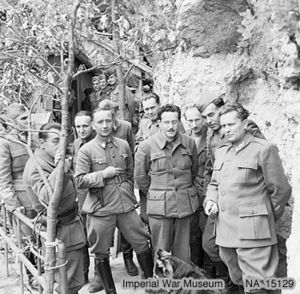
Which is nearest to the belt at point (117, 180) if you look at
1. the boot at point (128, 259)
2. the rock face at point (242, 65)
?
the boot at point (128, 259)

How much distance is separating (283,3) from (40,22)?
2.10 m

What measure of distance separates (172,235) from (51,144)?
1.67 meters

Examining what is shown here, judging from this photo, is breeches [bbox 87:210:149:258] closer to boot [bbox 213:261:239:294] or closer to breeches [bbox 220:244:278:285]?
boot [bbox 213:261:239:294]

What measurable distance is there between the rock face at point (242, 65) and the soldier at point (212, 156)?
0.75 m

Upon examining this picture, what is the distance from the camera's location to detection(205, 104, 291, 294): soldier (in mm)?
3654

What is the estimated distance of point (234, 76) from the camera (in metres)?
6.32

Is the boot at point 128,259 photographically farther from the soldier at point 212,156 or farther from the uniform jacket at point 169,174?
the soldier at point 212,156

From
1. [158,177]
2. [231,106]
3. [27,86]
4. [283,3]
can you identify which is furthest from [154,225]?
[283,3]

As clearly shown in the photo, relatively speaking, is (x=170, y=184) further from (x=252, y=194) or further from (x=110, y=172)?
(x=252, y=194)

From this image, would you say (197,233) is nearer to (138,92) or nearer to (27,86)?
(27,86)

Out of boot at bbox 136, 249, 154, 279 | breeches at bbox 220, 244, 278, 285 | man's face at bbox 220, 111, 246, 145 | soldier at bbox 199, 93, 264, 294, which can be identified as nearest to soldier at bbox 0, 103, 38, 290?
boot at bbox 136, 249, 154, 279

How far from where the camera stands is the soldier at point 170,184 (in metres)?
4.57

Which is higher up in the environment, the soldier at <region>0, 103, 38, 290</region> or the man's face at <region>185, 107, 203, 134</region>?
the man's face at <region>185, 107, 203, 134</region>

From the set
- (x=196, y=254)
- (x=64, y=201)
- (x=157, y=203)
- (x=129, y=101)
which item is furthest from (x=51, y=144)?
(x=129, y=101)
